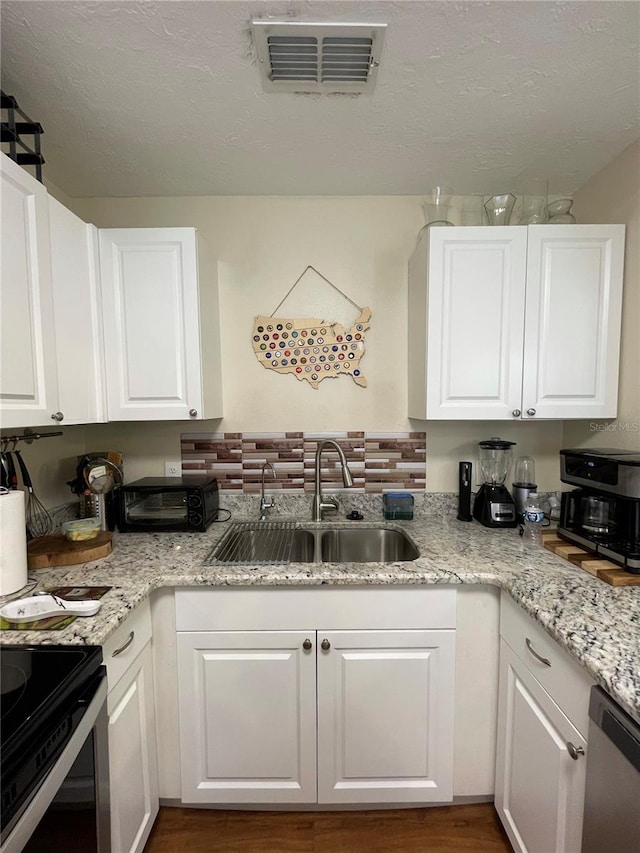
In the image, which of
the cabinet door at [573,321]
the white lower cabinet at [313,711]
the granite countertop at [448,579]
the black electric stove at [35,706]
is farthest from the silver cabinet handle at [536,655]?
the black electric stove at [35,706]

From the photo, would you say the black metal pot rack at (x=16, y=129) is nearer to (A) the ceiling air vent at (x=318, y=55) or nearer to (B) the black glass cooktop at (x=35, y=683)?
(A) the ceiling air vent at (x=318, y=55)

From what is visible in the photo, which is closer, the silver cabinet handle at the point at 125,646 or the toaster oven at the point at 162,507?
the silver cabinet handle at the point at 125,646

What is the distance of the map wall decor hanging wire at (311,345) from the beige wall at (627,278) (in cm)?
108

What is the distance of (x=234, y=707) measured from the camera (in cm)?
134

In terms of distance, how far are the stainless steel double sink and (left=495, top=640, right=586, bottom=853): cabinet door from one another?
23.6 inches

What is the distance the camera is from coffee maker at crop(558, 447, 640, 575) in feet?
4.04

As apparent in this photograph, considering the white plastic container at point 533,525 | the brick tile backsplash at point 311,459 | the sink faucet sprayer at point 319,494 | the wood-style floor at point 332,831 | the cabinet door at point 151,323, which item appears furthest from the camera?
the brick tile backsplash at point 311,459

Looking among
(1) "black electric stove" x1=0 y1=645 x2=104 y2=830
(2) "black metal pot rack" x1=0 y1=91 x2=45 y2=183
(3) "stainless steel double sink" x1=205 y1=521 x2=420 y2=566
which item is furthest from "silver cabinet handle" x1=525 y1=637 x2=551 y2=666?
(2) "black metal pot rack" x1=0 y1=91 x2=45 y2=183

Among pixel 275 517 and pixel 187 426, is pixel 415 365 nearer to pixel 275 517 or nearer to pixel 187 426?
pixel 275 517

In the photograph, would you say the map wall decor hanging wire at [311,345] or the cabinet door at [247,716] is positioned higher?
the map wall decor hanging wire at [311,345]

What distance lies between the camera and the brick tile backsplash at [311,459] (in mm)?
2004

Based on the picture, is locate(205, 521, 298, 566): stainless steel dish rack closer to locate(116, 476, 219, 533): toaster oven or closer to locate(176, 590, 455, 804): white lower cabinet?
locate(116, 476, 219, 533): toaster oven

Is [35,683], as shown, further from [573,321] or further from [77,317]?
[573,321]

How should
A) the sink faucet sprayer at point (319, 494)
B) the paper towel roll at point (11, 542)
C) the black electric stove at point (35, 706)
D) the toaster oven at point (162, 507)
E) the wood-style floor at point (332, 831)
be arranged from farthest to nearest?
the sink faucet sprayer at point (319, 494)
the toaster oven at point (162, 507)
the wood-style floor at point (332, 831)
the paper towel roll at point (11, 542)
the black electric stove at point (35, 706)
